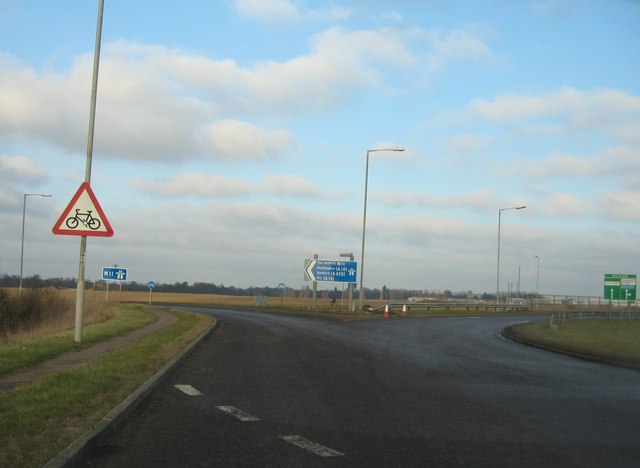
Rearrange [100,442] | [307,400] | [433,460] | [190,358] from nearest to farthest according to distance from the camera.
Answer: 1. [433,460]
2. [100,442]
3. [307,400]
4. [190,358]

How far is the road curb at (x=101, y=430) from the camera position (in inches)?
228

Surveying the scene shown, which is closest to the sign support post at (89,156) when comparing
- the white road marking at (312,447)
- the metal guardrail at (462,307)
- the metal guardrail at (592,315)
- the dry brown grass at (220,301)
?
the white road marking at (312,447)

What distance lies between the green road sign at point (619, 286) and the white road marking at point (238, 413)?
146 feet

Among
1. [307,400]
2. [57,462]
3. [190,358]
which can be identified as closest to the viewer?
[57,462]

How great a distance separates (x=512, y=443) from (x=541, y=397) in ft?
12.1

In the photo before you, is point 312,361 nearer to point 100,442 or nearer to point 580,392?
point 580,392

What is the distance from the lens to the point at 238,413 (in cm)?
855

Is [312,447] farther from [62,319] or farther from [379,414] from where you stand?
[62,319]

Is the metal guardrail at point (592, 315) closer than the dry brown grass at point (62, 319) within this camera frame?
No

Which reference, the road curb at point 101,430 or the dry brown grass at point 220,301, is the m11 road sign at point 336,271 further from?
the road curb at point 101,430

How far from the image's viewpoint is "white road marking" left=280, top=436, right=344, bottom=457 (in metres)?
6.52

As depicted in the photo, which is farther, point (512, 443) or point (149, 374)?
point (149, 374)

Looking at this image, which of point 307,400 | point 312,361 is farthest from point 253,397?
point 312,361

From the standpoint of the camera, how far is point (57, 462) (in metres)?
5.61
